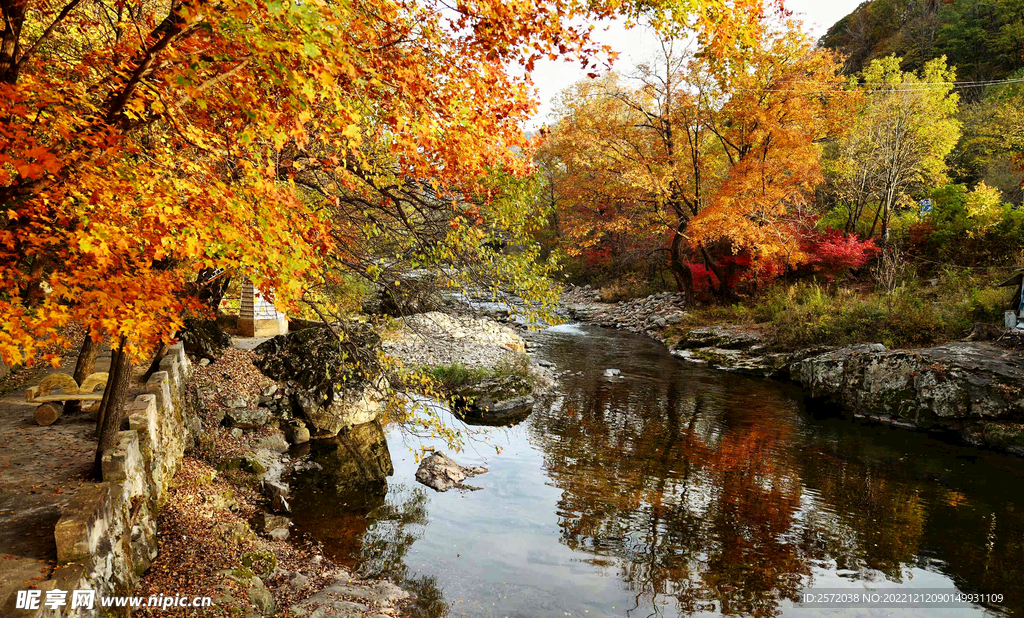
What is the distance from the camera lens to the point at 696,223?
2075cm

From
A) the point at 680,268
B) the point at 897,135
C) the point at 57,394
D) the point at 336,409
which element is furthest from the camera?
the point at 680,268

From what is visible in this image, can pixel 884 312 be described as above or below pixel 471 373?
above

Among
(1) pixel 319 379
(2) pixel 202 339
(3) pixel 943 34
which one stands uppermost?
(3) pixel 943 34

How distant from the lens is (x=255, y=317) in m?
15.5

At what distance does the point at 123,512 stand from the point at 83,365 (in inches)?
193

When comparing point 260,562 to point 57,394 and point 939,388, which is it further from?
point 939,388

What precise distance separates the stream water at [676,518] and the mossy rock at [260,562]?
103 cm

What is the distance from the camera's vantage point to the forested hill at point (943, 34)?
34094mm

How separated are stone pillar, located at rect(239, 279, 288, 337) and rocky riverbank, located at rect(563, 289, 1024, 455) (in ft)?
48.6

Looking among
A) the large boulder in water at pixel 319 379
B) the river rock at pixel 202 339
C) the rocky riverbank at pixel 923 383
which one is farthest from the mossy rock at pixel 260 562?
the rocky riverbank at pixel 923 383

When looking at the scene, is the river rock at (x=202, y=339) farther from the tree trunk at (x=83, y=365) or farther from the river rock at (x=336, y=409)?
the tree trunk at (x=83, y=365)

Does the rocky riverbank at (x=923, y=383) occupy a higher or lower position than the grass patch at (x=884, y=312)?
lower

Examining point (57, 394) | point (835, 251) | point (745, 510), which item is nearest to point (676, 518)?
point (745, 510)

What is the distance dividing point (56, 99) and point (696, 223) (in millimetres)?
19930
